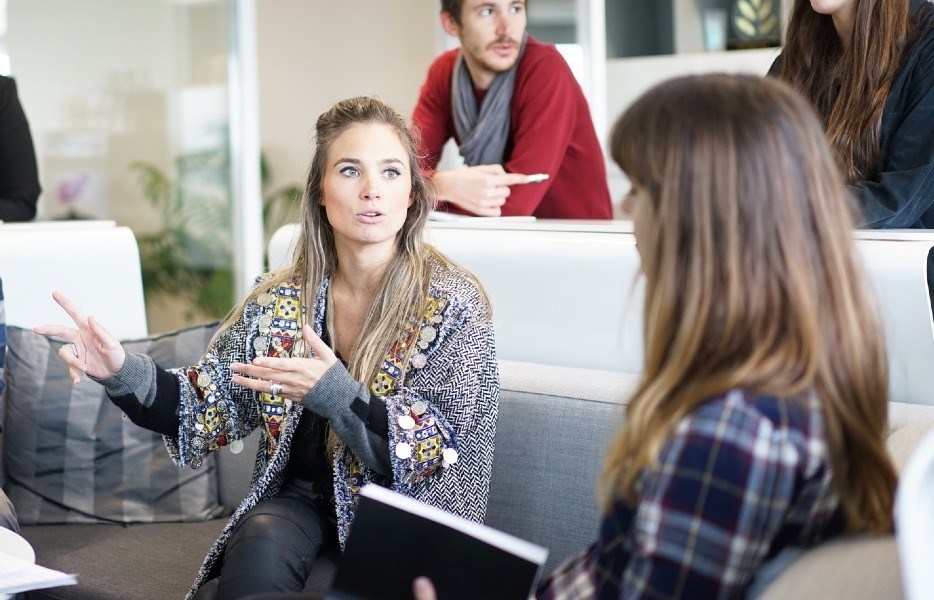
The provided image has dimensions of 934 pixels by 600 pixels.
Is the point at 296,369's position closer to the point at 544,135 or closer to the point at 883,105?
the point at 883,105

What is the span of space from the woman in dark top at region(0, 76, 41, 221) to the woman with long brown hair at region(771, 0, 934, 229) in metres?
2.29

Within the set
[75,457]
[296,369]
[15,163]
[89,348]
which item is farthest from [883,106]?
[15,163]

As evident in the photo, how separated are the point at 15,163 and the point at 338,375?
82.8 inches

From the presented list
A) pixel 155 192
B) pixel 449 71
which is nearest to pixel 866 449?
pixel 449 71

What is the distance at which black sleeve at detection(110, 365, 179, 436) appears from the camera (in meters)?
1.66

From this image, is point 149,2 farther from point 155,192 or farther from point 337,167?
point 337,167

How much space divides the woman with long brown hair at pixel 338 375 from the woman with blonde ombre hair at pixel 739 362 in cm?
62

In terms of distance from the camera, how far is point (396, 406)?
158 cm

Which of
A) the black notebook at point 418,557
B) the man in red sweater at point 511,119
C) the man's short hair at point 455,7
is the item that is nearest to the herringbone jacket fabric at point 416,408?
the black notebook at point 418,557

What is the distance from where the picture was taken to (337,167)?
1792mm

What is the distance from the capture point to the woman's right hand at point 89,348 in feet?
5.24

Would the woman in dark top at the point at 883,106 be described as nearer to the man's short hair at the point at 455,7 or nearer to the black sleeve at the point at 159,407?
the man's short hair at the point at 455,7

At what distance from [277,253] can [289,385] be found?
855 millimetres

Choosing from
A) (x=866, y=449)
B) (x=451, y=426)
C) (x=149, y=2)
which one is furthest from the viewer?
(x=149, y=2)
